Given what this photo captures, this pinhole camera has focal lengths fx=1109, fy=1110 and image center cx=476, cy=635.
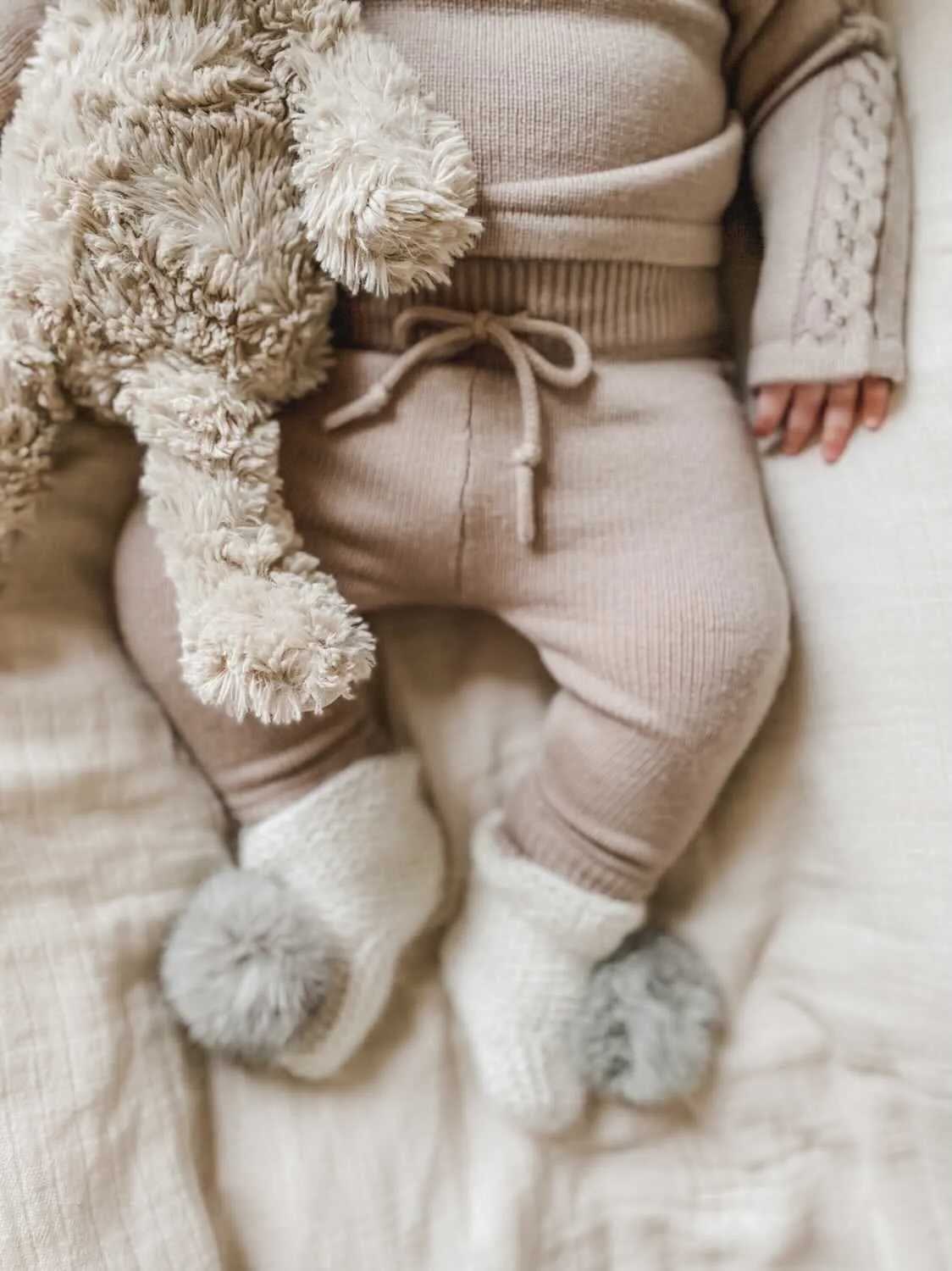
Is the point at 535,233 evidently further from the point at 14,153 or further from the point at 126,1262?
the point at 126,1262

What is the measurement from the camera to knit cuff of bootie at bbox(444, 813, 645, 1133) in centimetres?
79

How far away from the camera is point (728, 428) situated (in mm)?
800

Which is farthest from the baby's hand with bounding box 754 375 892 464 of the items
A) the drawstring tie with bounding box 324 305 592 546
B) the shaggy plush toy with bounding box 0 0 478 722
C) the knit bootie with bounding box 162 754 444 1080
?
the knit bootie with bounding box 162 754 444 1080

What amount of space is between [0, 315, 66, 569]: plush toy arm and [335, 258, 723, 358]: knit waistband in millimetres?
199

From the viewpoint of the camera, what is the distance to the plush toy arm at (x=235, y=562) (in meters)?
0.64

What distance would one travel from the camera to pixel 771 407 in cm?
81

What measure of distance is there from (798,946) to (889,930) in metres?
0.07

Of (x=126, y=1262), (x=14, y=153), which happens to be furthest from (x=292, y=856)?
(x=14, y=153)

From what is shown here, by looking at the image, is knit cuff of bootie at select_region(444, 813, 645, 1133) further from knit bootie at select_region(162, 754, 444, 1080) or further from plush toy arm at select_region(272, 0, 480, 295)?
plush toy arm at select_region(272, 0, 480, 295)

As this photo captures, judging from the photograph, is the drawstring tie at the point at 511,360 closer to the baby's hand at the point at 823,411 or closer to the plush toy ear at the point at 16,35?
the baby's hand at the point at 823,411

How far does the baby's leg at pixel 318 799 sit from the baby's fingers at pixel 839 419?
26 centimetres

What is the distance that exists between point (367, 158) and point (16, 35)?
25 cm

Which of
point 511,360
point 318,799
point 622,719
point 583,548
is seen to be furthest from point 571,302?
point 318,799

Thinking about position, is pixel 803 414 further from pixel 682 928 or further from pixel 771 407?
pixel 682 928
